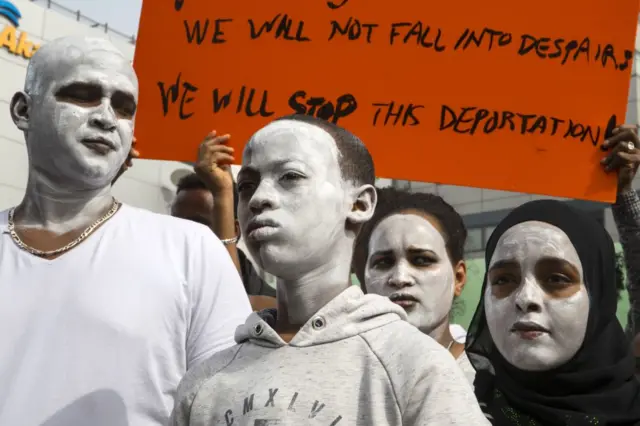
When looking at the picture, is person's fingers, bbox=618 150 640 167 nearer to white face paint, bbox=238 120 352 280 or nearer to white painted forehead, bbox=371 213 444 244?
white painted forehead, bbox=371 213 444 244

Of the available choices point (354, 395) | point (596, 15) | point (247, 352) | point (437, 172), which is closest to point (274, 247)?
point (247, 352)

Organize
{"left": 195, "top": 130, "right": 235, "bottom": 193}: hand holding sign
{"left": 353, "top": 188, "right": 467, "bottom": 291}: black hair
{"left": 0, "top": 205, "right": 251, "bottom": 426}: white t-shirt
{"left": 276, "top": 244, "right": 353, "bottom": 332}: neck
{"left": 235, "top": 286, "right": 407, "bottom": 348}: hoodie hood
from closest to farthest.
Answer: {"left": 235, "top": 286, "right": 407, "bottom": 348}: hoodie hood → {"left": 276, "top": 244, "right": 353, "bottom": 332}: neck → {"left": 0, "top": 205, "right": 251, "bottom": 426}: white t-shirt → {"left": 195, "top": 130, "right": 235, "bottom": 193}: hand holding sign → {"left": 353, "top": 188, "right": 467, "bottom": 291}: black hair

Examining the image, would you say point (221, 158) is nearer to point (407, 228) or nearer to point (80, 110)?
point (407, 228)

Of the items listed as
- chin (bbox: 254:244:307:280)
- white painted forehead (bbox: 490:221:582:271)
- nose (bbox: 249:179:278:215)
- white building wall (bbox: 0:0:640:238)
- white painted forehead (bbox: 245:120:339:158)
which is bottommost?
chin (bbox: 254:244:307:280)

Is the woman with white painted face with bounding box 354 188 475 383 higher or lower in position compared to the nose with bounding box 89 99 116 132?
lower

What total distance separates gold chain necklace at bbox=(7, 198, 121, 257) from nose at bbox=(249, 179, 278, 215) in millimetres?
689

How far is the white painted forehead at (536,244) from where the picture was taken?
269cm

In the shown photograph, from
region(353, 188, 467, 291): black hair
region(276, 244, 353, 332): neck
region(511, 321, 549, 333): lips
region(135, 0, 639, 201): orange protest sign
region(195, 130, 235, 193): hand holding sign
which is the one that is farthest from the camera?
region(135, 0, 639, 201): orange protest sign

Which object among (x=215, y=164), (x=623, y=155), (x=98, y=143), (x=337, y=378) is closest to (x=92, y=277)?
(x=98, y=143)

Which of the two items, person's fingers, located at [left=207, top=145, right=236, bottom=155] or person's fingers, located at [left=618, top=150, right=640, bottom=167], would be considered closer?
person's fingers, located at [left=207, top=145, right=236, bottom=155]

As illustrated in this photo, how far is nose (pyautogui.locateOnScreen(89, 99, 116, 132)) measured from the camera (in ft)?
8.50

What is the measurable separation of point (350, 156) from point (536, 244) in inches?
30.9

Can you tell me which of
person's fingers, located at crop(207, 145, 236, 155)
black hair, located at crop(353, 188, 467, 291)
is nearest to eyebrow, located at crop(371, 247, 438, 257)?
black hair, located at crop(353, 188, 467, 291)

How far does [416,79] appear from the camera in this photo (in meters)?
3.99
